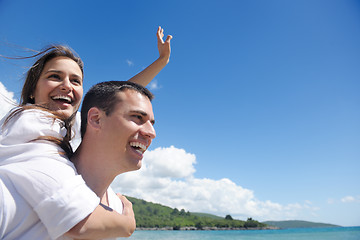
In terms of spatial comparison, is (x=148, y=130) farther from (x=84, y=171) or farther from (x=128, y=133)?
(x=84, y=171)

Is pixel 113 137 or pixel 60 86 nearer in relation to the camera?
pixel 113 137

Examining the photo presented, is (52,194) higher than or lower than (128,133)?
lower

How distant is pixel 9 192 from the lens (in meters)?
1.45

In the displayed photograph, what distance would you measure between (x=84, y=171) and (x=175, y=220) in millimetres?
144735

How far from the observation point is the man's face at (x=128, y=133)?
1.91m

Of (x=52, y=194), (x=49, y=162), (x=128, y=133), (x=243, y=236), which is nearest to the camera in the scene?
(x=52, y=194)

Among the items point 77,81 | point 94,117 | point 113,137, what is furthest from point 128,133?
point 77,81

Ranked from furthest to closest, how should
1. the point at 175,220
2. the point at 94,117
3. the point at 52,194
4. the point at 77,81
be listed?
the point at 175,220 → the point at 77,81 → the point at 94,117 → the point at 52,194

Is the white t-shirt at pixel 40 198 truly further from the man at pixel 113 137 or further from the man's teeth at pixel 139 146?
the man's teeth at pixel 139 146

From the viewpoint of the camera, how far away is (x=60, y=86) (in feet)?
7.95

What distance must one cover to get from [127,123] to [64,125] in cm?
65

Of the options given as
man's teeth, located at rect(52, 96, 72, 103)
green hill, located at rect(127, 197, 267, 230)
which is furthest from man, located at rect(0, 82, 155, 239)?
green hill, located at rect(127, 197, 267, 230)

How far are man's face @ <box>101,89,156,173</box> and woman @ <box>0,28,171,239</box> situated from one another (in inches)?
13.4

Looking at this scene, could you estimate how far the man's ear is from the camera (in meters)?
2.03
